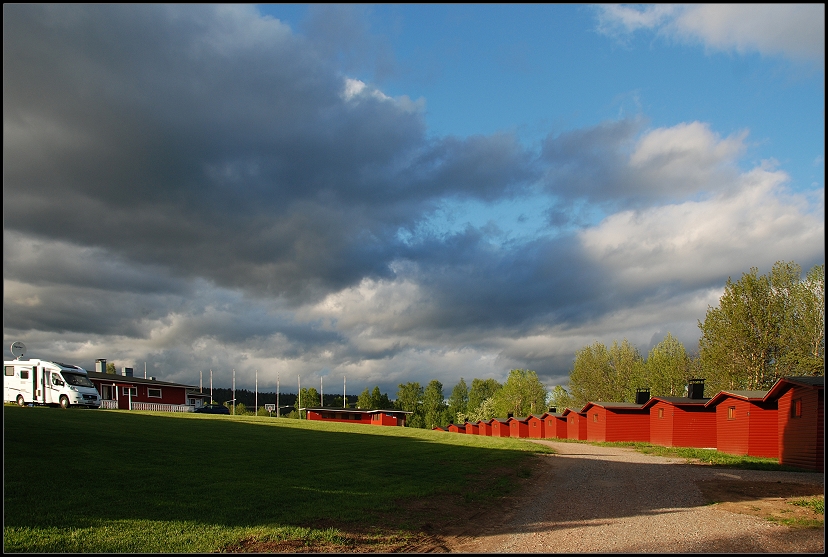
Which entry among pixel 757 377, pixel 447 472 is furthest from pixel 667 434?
pixel 447 472

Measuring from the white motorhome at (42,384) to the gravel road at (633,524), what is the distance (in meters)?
31.2

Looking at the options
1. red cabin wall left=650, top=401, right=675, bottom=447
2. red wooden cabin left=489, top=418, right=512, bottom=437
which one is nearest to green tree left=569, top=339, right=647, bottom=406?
red wooden cabin left=489, top=418, right=512, bottom=437

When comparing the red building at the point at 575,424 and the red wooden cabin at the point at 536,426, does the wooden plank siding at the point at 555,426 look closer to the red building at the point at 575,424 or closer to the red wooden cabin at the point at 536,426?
the red building at the point at 575,424

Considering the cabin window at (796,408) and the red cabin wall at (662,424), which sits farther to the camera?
the red cabin wall at (662,424)

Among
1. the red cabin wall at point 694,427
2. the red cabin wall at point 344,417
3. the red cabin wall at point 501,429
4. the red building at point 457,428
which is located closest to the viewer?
the red cabin wall at point 694,427

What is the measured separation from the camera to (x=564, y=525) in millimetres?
12859

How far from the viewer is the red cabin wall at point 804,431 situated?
1031 inches

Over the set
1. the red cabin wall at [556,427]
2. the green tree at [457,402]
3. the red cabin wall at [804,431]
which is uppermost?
the red cabin wall at [804,431]

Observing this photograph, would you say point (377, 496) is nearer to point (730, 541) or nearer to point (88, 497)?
point (88, 497)

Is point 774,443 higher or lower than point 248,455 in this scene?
lower

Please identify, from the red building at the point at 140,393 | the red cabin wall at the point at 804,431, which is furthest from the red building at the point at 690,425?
the red building at the point at 140,393

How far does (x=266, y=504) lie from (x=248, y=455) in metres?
7.80

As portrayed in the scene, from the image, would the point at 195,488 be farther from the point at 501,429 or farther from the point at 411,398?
the point at 411,398

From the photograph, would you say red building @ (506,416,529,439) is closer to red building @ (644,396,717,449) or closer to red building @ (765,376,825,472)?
red building @ (644,396,717,449)
